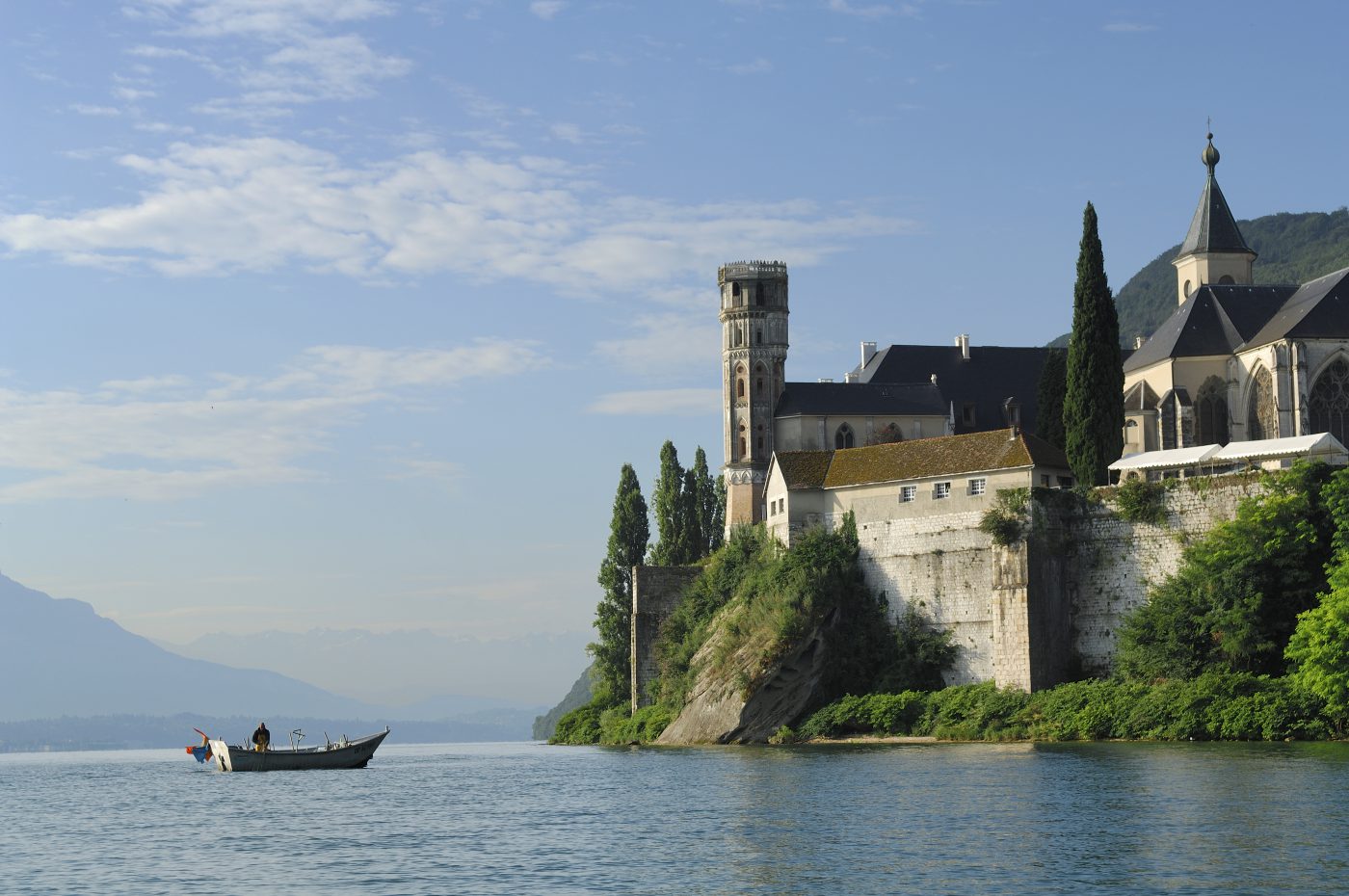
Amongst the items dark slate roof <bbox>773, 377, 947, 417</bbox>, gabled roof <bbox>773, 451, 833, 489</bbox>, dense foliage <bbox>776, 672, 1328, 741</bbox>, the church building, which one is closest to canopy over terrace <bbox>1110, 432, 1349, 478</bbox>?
dense foliage <bbox>776, 672, 1328, 741</bbox>

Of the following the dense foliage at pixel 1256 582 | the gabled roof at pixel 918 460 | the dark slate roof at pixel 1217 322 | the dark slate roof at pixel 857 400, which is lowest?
the dense foliage at pixel 1256 582

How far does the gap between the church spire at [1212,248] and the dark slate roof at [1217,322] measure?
14188 millimetres

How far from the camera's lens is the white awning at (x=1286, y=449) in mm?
63875

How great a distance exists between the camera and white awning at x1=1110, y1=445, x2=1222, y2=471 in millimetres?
66000

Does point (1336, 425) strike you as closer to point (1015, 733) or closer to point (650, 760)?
point (1015, 733)

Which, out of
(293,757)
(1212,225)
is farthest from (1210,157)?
(293,757)

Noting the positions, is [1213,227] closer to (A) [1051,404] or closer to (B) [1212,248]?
(B) [1212,248]

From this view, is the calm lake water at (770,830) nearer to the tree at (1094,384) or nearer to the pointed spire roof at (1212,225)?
the tree at (1094,384)

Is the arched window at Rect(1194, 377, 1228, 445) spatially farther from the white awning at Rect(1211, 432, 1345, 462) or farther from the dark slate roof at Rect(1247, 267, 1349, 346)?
the white awning at Rect(1211, 432, 1345, 462)

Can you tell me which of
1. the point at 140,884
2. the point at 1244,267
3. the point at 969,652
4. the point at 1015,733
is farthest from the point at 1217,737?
the point at 1244,267

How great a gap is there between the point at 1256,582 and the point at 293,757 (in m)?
41.9

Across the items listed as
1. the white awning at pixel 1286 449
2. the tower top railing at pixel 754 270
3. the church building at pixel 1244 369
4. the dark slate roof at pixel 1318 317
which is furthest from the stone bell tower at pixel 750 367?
the white awning at pixel 1286 449

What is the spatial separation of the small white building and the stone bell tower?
8359mm

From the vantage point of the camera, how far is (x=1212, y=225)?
9869 cm
